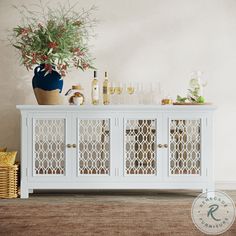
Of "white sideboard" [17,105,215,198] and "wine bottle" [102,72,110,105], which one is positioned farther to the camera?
"wine bottle" [102,72,110,105]

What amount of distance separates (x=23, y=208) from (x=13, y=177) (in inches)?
34.4

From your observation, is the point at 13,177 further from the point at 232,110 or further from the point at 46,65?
the point at 232,110

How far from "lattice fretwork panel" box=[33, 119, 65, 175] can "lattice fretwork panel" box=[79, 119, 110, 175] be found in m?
0.19

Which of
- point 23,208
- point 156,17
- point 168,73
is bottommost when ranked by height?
point 23,208

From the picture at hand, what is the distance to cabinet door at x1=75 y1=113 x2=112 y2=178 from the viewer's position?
5520mm

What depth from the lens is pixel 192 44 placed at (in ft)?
20.1

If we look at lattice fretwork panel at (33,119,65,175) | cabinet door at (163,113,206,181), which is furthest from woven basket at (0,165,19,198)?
cabinet door at (163,113,206,181)

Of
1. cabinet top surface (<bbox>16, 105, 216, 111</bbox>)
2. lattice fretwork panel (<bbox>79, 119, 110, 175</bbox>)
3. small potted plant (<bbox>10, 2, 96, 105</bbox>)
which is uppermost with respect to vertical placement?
small potted plant (<bbox>10, 2, 96, 105</bbox>)

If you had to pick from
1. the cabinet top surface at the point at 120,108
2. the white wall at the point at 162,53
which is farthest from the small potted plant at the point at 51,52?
the white wall at the point at 162,53

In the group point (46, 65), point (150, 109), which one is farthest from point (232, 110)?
point (46, 65)

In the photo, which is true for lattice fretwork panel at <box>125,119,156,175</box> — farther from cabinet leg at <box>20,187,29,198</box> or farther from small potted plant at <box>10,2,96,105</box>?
cabinet leg at <box>20,187,29,198</box>

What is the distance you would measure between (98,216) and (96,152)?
137 centimetres

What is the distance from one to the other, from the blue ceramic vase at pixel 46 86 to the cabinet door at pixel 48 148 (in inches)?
6.1

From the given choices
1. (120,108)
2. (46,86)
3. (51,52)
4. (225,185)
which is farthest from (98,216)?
(225,185)
